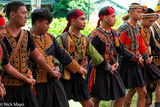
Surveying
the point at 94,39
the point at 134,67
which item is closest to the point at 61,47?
the point at 94,39

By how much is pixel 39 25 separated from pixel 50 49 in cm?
38

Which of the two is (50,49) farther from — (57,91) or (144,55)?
(144,55)

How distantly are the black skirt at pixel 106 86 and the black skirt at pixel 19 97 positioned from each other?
187 cm

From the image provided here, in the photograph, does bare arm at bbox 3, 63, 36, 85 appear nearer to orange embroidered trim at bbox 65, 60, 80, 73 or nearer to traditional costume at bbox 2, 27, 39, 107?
traditional costume at bbox 2, 27, 39, 107

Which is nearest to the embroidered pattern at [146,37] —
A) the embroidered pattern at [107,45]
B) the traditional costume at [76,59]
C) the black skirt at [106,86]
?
the embroidered pattern at [107,45]

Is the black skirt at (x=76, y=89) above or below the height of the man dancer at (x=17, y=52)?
below

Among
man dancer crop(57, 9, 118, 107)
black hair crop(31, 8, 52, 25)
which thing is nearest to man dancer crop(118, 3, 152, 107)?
man dancer crop(57, 9, 118, 107)

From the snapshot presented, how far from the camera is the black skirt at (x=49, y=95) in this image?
3.93m

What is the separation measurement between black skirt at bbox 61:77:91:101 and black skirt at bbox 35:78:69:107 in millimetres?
568

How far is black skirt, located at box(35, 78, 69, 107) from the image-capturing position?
12.9ft

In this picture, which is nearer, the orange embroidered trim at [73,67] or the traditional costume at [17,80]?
the traditional costume at [17,80]

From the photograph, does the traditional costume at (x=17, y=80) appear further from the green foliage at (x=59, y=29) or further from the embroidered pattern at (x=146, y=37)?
the green foliage at (x=59, y=29)

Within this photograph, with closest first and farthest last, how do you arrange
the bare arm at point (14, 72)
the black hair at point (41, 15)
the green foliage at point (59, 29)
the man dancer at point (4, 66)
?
1. the man dancer at point (4, 66)
2. the bare arm at point (14, 72)
3. the black hair at point (41, 15)
4. the green foliage at point (59, 29)

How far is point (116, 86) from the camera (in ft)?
17.0
